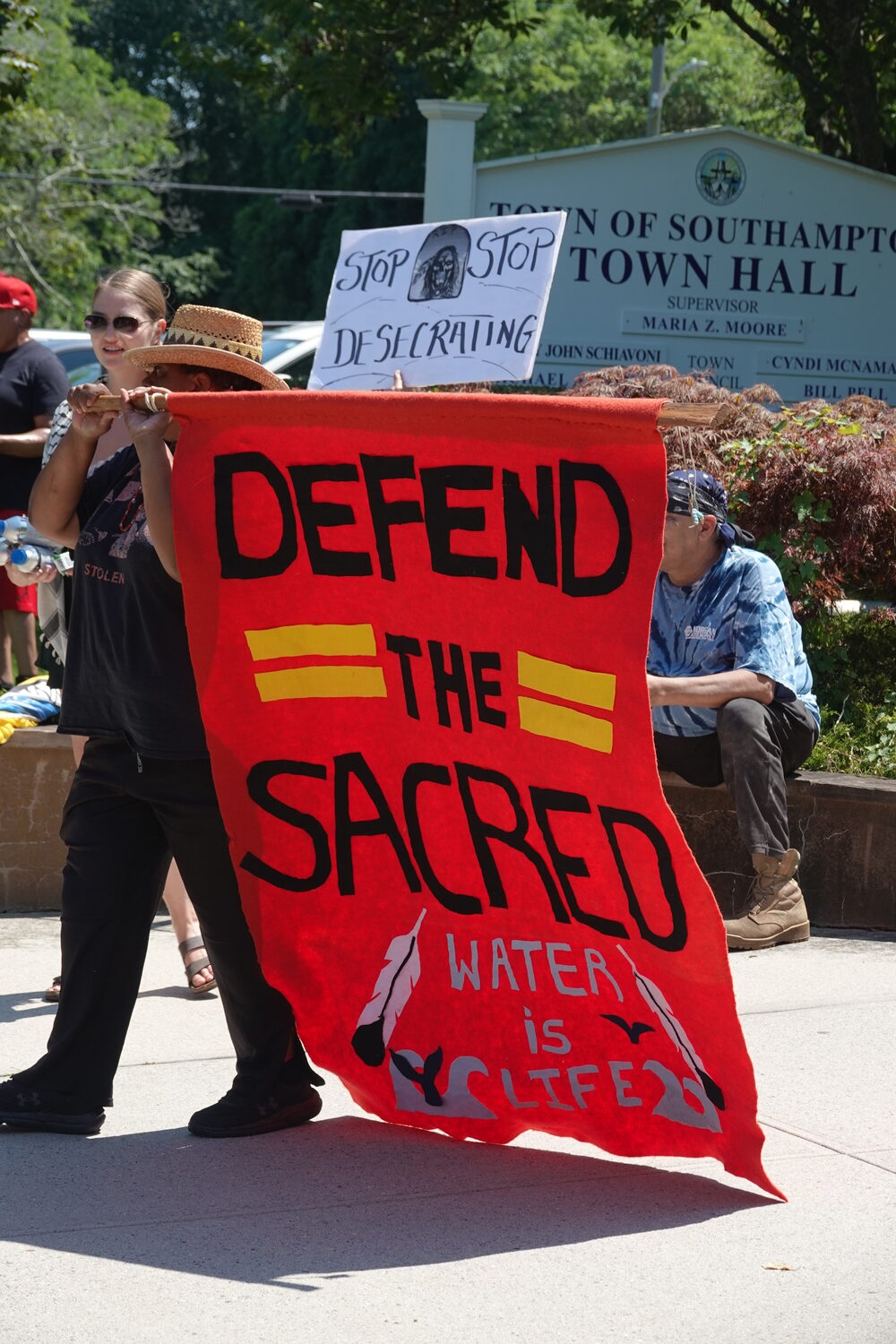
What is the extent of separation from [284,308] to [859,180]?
31957 millimetres

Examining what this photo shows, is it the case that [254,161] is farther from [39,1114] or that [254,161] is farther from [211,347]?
[39,1114]

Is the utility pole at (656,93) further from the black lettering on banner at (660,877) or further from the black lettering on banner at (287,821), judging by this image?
the black lettering on banner at (660,877)

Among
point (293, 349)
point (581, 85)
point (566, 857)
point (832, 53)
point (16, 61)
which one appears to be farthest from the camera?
point (581, 85)

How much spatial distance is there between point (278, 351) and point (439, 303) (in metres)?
6.89

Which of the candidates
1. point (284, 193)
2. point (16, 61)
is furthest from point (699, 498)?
point (284, 193)

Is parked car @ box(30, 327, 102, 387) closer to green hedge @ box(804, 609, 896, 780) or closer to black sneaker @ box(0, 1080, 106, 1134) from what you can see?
green hedge @ box(804, 609, 896, 780)

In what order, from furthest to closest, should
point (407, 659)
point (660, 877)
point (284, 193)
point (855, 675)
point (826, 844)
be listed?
point (284, 193) → point (855, 675) → point (826, 844) → point (407, 659) → point (660, 877)

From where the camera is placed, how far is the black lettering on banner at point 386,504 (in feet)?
11.7

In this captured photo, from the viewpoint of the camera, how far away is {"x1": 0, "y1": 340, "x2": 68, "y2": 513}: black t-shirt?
6.84 meters

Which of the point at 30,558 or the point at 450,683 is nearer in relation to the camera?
the point at 450,683

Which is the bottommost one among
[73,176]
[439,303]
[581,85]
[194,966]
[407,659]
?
[194,966]

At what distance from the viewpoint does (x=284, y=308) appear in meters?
41.6

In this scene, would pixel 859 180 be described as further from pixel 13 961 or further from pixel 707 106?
pixel 707 106

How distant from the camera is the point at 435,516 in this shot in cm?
354
